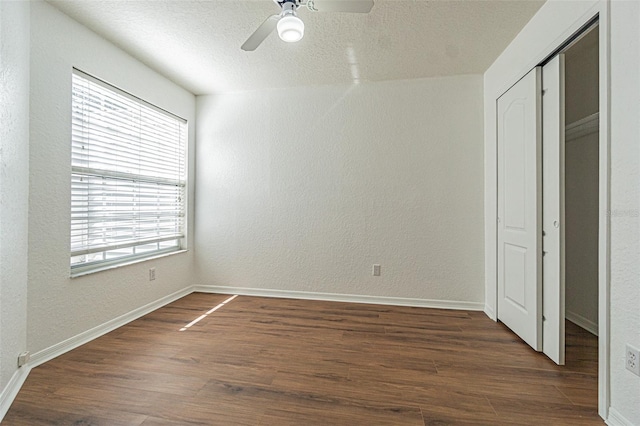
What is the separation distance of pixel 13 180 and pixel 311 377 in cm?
220

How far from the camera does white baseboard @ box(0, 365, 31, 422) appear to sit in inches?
63.6

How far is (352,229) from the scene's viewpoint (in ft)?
11.8

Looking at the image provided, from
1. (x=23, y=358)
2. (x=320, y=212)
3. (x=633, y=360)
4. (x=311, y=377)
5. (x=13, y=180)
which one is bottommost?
(x=311, y=377)

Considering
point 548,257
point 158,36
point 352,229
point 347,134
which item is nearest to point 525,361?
point 548,257

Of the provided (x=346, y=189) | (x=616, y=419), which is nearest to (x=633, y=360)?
(x=616, y=419)

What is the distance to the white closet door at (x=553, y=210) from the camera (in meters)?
2.09

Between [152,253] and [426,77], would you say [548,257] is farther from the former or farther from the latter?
[152,253]

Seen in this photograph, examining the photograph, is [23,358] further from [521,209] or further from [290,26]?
[521,209]

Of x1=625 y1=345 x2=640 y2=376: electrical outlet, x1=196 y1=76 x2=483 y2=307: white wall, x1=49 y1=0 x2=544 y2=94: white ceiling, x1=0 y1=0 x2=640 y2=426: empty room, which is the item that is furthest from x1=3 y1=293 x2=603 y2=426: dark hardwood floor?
x1=49 y1=0 x2=544 y2=94: white ceiling

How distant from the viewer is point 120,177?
285 cm

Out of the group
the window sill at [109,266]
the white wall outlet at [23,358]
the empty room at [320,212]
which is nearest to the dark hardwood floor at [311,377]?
the empty room at [320,212]

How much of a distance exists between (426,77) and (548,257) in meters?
2.21

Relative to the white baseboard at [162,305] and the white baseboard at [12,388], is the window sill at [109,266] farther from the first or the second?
the white baseboard at [12,388]

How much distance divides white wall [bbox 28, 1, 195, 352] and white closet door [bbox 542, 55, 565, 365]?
11.7ft
